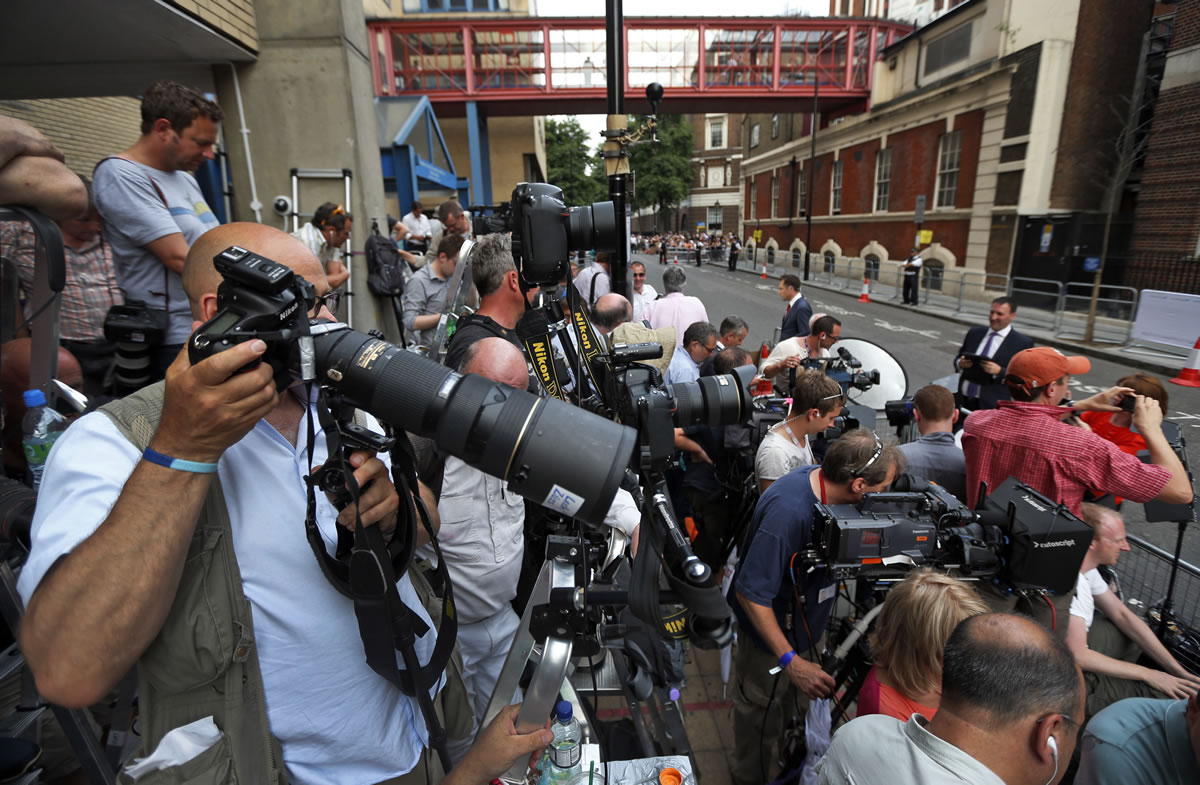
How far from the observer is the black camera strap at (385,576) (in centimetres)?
120

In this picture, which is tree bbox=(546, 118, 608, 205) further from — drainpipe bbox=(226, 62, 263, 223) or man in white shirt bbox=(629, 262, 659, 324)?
drainpipe bbox=(226, 62, 263, 223)

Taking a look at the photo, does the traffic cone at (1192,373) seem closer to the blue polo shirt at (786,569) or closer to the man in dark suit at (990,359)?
the man in dark suit at (990,359)

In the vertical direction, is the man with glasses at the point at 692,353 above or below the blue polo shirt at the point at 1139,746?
above

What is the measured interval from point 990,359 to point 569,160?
39.9m

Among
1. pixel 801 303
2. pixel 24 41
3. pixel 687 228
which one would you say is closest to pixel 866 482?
pixel 801 303

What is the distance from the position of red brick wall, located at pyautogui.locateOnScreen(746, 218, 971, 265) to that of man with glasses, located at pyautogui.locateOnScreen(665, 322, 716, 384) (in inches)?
737

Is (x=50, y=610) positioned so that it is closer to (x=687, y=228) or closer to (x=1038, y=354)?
(x=1038, y=354)

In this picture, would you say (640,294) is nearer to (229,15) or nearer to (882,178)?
(229,15)

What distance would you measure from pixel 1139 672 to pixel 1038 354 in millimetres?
1617

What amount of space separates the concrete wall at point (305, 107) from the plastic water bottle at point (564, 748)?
19.2 feet

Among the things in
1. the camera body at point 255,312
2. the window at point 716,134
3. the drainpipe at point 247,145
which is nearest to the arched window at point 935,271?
the drainpipe at point 247,145

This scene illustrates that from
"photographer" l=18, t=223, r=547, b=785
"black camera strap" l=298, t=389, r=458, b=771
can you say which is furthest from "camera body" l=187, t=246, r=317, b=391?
"black camera strap" l=298, t=389, r=458, b=771

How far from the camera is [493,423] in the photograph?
3.67 ft

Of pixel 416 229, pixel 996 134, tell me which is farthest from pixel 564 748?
pixel 996 134
